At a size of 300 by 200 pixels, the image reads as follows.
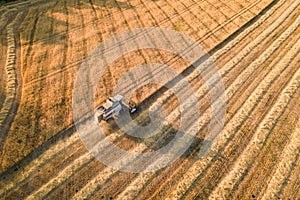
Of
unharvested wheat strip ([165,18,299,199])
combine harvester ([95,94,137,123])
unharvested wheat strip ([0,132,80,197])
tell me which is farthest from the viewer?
combine harvester ([95,94,137,123])

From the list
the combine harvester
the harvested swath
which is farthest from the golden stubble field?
the combine harvester

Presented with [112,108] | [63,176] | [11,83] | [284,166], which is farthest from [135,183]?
[11,83]

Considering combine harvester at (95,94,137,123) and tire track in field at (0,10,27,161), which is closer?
combine harvester at (95,94,137,123)

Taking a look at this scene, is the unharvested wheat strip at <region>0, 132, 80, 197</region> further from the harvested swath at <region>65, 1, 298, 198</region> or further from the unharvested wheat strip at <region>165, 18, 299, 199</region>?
the unharvested wheat strip at <region>165, 18, 299, 199</region>

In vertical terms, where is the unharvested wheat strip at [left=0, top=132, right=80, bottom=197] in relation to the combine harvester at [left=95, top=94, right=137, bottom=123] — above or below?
below

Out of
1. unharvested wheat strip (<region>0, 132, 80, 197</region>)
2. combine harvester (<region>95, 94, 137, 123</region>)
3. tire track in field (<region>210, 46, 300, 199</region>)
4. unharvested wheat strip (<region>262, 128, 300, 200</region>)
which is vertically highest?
combine harvester (<region>95, 94, 137, 123</region>)

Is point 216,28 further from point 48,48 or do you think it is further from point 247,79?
point 48,48

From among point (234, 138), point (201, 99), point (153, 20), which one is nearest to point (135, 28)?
point (153, 20)

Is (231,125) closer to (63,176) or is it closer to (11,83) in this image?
(63,176)
